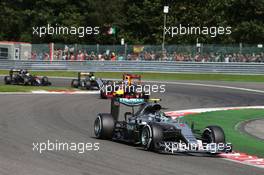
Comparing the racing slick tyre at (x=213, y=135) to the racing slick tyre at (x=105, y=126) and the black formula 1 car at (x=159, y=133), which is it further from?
the racing slick tyre at (x=105, y=126)

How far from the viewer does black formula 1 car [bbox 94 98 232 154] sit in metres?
13.0

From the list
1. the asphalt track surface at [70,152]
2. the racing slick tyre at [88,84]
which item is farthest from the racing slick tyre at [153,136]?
the racing slick tyre at [88,84]

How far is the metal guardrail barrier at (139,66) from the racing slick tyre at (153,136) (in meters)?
31.9

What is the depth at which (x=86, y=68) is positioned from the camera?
48.8 m

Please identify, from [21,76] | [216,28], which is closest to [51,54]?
[21,76]

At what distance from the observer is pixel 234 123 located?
65.9 feet

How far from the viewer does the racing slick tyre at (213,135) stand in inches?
535

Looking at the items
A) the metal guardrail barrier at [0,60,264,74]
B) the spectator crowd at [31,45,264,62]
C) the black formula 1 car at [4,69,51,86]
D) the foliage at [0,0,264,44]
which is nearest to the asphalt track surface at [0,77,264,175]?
the black formula 1 car at [4,69,51,86]

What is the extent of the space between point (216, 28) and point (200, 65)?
60.7 feet

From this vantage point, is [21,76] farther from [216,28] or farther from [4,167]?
[216,28]

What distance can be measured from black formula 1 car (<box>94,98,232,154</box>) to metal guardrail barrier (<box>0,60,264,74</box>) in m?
30.3

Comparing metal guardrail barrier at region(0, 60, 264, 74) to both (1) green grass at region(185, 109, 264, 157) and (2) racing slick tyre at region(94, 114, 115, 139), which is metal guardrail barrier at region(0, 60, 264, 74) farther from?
(2) racing slick tyre at region(94, 114, 115, 139)

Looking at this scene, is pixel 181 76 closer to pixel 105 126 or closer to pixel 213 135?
pixel 105 126

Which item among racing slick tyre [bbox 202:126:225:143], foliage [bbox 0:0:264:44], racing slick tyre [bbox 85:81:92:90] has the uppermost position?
foliage [bbox 0:0:264:44]
